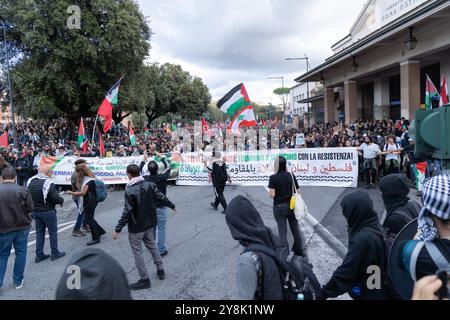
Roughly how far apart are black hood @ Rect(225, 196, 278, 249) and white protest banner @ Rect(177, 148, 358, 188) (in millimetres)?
10623

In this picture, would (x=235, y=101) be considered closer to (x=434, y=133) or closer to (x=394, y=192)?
(x=434, y=133)

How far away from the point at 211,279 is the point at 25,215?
2.84 metres

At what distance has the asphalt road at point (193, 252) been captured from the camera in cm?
495

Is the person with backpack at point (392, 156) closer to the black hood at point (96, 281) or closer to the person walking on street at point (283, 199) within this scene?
the person walking on street at point (283, 199)

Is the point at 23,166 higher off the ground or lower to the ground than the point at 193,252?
higher

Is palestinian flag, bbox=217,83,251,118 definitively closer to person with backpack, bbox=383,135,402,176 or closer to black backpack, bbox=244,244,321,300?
person with backpack, bbox=383,135,402,176

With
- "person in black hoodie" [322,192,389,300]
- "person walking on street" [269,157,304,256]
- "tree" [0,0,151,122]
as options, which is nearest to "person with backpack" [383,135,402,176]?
"person walking on street" [269,157,304,256]

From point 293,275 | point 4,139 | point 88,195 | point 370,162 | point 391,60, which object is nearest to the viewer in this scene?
point 293,275

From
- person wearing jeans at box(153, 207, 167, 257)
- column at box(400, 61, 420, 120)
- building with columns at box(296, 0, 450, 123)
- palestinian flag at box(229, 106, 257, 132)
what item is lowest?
person wearing jeans at box(153, 207, 167, 257)

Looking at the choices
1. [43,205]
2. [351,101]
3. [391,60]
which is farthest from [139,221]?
[351,101]

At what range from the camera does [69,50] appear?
2491 centimetres

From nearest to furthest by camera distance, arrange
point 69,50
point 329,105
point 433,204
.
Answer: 1. point 433,204
2. point 69,50
3. point 329,105

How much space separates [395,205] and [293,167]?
9.83m

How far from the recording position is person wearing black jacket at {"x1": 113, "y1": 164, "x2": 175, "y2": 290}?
16.5 ft
